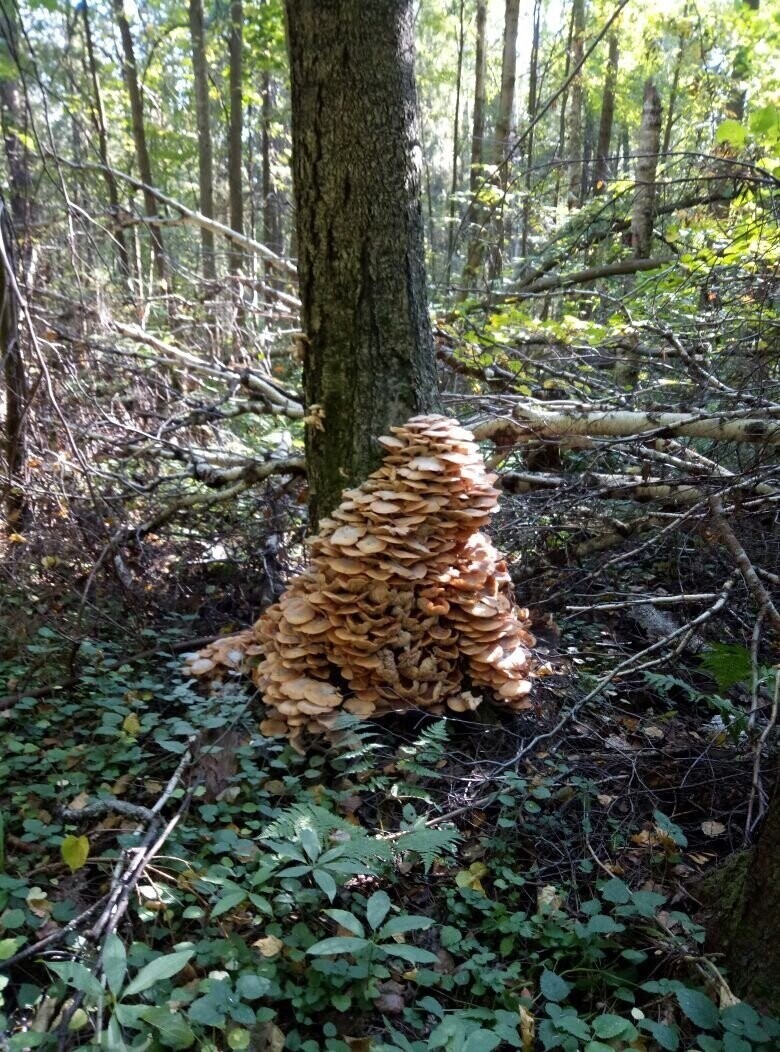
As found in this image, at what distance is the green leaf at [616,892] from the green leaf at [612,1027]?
0.42 meters

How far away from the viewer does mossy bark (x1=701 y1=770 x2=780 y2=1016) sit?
1.86m

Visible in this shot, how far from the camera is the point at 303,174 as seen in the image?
3.24 metres

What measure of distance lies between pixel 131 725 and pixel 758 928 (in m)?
2.42

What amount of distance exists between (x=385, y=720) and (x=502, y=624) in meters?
0.70

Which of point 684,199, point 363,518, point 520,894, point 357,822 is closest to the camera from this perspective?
point 520,894

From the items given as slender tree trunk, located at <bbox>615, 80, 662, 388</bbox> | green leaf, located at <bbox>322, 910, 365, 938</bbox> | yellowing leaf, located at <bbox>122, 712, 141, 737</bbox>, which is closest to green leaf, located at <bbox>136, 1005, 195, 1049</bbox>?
green leaf, located at <bbox>322, 910, 365, 938</bbox>

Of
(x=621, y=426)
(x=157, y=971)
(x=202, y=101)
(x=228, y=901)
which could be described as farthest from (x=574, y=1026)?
(x=202, y=101)

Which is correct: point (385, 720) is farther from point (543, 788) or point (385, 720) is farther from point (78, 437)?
point (78, 437)

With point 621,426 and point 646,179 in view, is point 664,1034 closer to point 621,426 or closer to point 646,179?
point 621,426

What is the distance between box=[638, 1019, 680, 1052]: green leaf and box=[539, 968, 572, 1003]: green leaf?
0.21 meters

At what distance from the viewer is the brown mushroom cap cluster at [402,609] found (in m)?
3.00

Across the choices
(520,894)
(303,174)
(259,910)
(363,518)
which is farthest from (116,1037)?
(303,174)

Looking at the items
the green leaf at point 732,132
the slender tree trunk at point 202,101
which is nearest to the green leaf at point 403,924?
the green leaf at point 732,132

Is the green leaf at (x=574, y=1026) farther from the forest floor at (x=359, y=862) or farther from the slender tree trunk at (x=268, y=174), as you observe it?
the slender tree trunk at (x=268, y=174)
